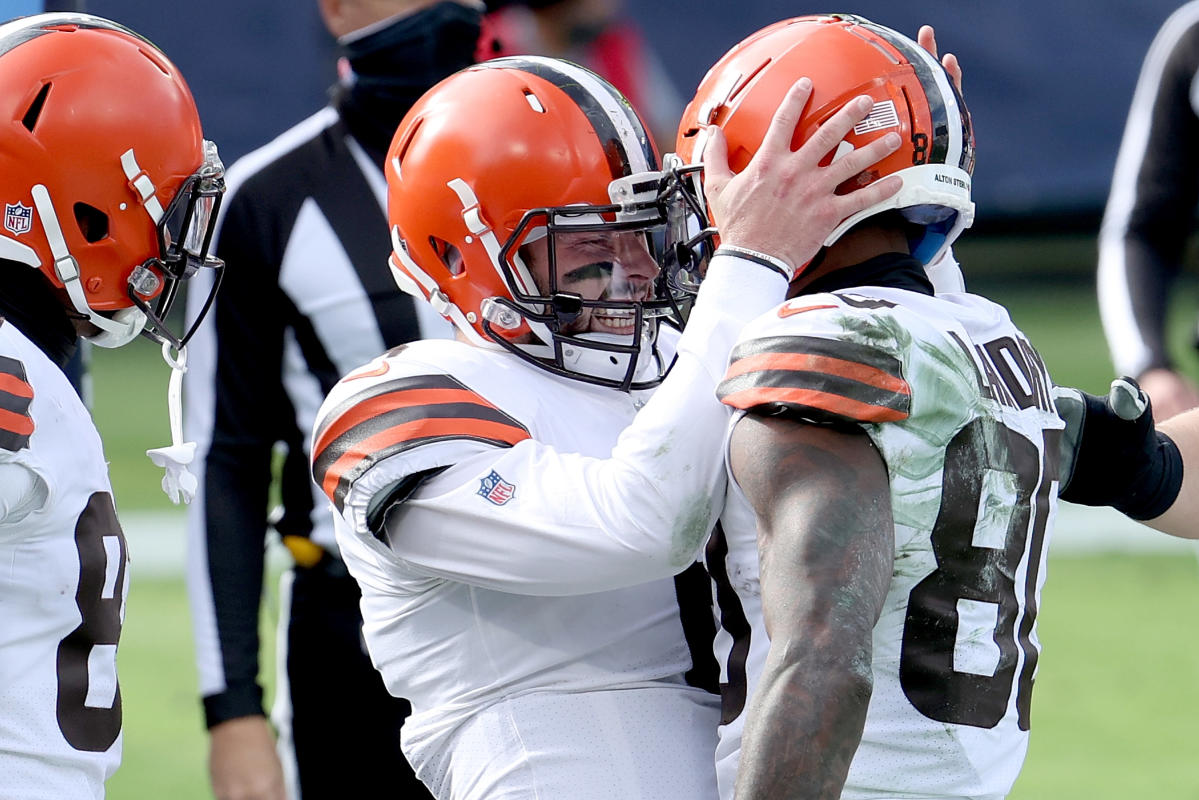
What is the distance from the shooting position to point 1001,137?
10555mm

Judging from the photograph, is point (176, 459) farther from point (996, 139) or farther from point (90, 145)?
point (996, 139)

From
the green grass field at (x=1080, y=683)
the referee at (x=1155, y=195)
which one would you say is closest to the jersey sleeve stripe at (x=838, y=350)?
the green grass field at (x=1080, y=683)

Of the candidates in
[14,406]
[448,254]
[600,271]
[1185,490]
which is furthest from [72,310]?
[1185,490]

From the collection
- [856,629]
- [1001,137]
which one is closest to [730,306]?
[856,629]

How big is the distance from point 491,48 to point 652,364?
143 centimetres

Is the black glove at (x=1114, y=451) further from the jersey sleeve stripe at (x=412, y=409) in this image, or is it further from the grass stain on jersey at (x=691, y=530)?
the jersey sleeve stripe at (x=412, y=409)

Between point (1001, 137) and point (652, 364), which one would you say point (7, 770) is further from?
point (1001, 137)

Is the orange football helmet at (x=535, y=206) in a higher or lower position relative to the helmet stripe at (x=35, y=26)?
lower

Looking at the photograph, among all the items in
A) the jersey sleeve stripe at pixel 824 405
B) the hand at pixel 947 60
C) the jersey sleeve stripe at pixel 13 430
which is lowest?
the jersey sleeve stripe at pixel 13 430

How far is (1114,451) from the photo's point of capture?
6.31 feet

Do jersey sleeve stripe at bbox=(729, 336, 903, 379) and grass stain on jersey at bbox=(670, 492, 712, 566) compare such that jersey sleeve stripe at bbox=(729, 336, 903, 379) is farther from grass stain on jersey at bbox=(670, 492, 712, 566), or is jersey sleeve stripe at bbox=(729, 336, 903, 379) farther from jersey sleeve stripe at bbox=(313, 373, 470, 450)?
jersey sleeve stripe at bbox=(313, 373, 470, 450)

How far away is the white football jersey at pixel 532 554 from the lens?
176 centimetres

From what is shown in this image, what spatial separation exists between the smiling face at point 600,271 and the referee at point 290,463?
2.96 feet

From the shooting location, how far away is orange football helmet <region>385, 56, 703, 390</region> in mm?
2062
